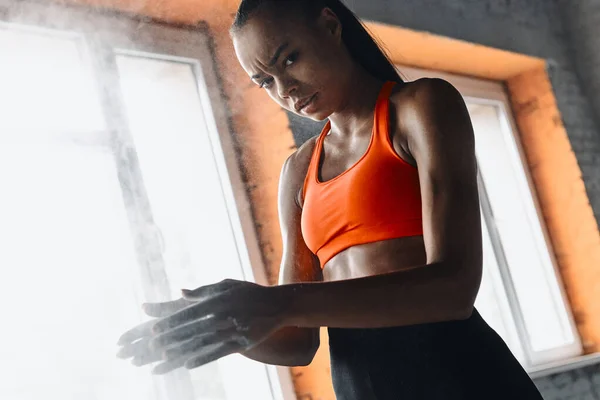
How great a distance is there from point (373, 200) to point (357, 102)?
16 cm

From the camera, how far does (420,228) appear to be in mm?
789

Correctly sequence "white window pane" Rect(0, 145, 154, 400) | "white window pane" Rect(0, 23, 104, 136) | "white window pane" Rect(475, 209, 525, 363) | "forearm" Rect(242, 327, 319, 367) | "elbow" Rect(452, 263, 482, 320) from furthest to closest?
"white window pane" Rect(475, 209, 525, 363) < "white window pane" Rect(0, 23, 104, 136) < "white window pane" Rect(0, 145, 154, 400) < "forearm" Rect(242, 327, 319, 367) < "elbow" Rect(452, 263, 482, 320)

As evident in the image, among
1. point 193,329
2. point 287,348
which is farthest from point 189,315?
point 287,348

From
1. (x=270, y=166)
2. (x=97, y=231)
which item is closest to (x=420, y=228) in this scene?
(x=97, y=231)

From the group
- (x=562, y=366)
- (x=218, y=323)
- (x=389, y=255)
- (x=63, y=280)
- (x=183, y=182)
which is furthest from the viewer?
(x=562, y=366)

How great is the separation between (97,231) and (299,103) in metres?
0.42

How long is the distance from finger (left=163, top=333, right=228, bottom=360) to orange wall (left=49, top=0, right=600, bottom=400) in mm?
734

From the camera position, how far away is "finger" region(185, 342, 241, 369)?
0.60 meters

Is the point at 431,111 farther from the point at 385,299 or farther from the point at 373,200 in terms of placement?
the point at 385,299

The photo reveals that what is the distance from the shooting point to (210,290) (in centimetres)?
60

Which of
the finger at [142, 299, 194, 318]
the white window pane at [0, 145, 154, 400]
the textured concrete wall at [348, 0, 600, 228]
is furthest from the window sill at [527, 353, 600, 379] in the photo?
the finger at [142, 299, 194, 318]

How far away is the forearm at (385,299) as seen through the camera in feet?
2.07

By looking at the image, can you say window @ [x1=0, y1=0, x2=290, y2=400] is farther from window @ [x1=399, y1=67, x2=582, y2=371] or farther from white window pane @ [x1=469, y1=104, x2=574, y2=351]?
white window pane @ [x1=469, y1=104, x2=574, y2=351]

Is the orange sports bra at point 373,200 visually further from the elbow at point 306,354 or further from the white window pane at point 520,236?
the white window pane at point 520,236
